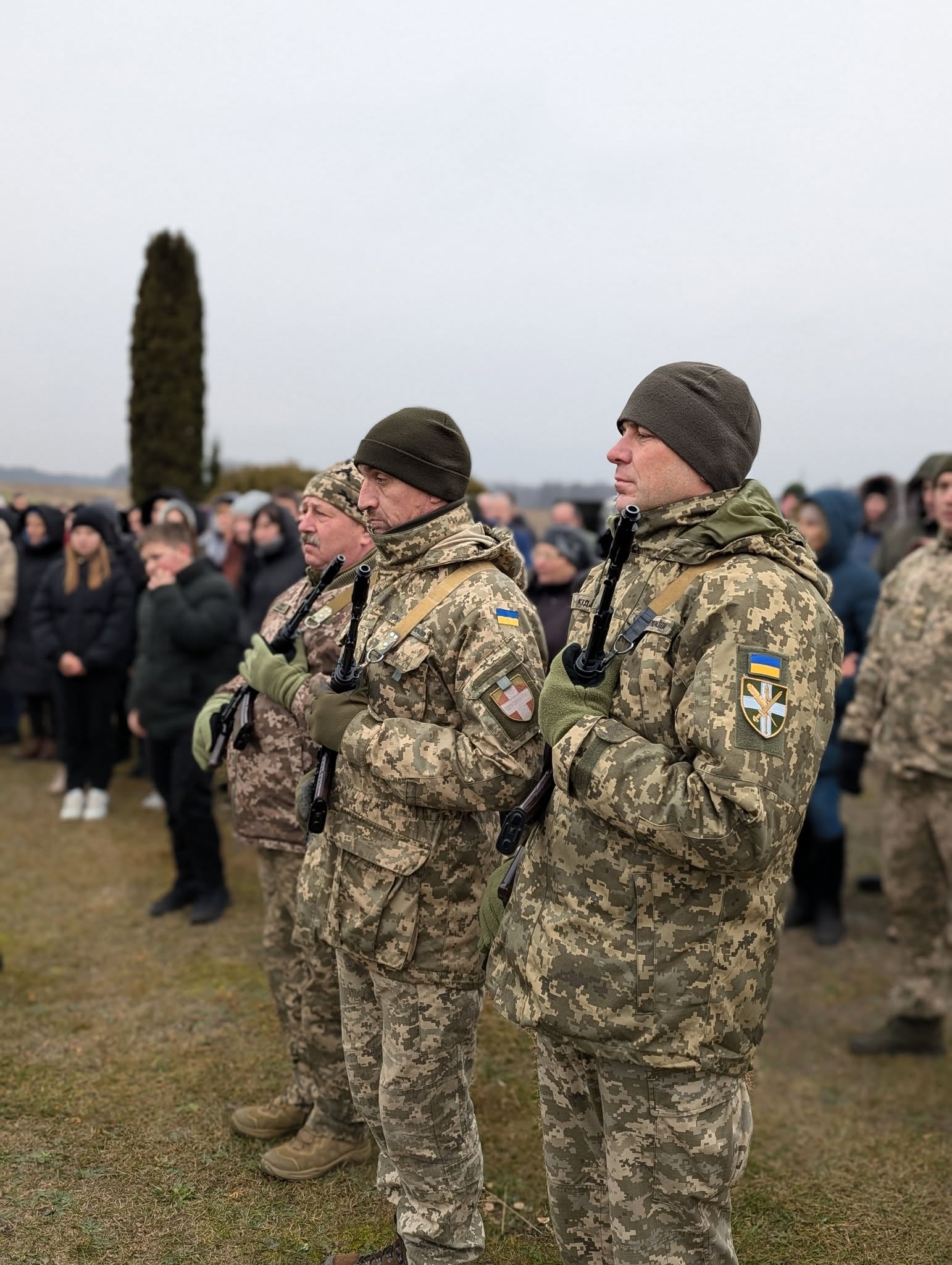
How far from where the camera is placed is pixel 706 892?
223cm

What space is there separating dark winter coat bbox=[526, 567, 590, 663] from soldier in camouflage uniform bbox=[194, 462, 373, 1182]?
257 centimetres

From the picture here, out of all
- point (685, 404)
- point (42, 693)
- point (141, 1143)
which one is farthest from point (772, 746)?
point (42, 693)

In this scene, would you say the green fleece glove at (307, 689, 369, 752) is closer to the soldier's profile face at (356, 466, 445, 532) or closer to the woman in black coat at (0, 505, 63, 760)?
the soldier's profile face at (356, 466, 445, 532)

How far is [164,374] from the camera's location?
2366 centimetres

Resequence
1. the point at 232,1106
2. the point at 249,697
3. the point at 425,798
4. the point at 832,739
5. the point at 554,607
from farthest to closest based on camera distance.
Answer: the point at 554,607
the point at 832,739
the point at 232,1106
the point at 249,697
the point at 425,798

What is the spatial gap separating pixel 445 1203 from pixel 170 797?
362 cm

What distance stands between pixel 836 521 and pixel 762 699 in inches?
161

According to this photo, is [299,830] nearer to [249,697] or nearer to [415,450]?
[249,697]

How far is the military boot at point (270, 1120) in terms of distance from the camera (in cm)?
379

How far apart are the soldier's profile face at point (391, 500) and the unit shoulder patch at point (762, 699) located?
117 centimetres

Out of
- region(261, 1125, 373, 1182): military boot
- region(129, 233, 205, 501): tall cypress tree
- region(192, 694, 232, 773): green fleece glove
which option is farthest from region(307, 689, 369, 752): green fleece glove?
region(129, 233, 205, 501): tall cypress tree

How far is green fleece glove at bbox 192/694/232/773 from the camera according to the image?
3.82 metres

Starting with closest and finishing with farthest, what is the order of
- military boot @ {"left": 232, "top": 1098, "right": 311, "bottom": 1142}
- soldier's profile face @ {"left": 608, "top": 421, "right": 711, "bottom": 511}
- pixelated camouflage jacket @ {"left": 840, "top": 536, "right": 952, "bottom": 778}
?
1. soldier's profile face @ {"left": 608, "top": 421, "right": 711, "bottom": 511}
2. military boot @ {"left": 232, "top": 1098, "right": 311, "bottom": 1142}
3. pixelated camouflage jacket @ {"left": 840, "top": 536, "right": 952, "bottom": 778}

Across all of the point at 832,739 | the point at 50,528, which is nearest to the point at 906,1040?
the point at 832,739
